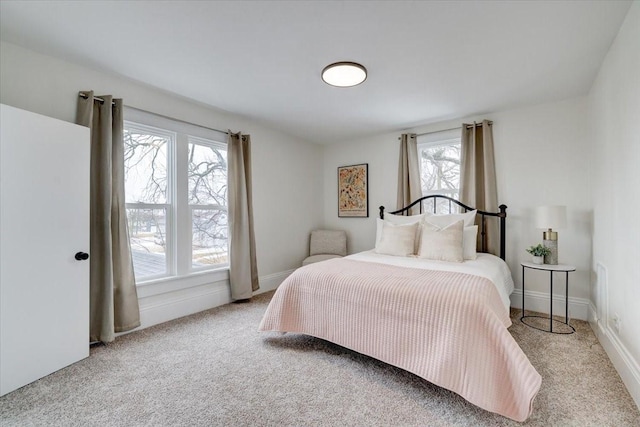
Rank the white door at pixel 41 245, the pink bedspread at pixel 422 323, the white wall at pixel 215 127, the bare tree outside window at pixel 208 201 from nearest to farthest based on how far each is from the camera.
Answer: the pink bedspread at pixel 422 323, the white door at pixel 41 245, the white wall at pixel 215 127, the bare tree outside window at pixel 208 201

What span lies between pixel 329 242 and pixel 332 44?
3.12 m

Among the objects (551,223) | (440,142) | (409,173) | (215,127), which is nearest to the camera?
(551,223)

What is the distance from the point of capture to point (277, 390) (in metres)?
1.86

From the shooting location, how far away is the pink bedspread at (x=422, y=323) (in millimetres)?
1549

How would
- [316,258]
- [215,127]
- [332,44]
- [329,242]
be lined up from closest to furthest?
1. [332,44]
2. [215,127]
3. [316,258]
4. [329,242]

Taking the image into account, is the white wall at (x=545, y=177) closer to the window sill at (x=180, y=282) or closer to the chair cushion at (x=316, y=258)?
the chair cushion at (x=316, y=258)

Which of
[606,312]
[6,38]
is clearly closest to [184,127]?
[6,38]

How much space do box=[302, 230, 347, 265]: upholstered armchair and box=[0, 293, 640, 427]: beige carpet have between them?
84.9 inches

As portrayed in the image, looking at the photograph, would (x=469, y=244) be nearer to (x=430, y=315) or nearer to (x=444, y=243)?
(x=444, y=243)

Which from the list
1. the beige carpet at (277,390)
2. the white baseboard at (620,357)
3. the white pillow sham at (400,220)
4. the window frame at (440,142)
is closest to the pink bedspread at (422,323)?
the beige carpet at (277,390)

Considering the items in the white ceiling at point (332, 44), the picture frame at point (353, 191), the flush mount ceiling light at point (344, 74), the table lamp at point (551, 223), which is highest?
the white ceiling at point (332, 44)

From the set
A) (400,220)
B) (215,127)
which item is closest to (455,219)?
(400,220)

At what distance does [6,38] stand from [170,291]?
2.44 metres

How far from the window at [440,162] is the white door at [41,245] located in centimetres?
384
